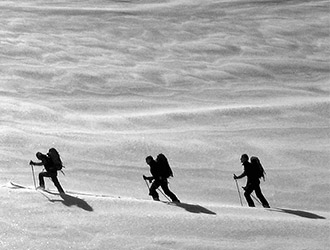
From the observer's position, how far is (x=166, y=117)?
75.2 ft

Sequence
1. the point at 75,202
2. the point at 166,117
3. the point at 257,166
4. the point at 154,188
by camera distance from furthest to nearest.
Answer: the point at 166,117 → the point at 154,188 → the point at 257,166 → the point at 75,202

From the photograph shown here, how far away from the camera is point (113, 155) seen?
1914 cm

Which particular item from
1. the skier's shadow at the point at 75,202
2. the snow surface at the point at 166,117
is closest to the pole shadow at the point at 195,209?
the snow surface at the point at 166,117

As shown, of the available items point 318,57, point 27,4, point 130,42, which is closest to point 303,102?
point 318,57

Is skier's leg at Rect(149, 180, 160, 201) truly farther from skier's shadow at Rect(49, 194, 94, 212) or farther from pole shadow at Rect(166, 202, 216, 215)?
skier's shadow at Rect(49, 194, 94, 212)

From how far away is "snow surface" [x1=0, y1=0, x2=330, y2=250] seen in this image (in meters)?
11.4

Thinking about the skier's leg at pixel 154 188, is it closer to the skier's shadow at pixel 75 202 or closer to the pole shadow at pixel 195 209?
the pole shadow at pixel 195 209

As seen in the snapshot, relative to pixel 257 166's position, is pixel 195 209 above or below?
below

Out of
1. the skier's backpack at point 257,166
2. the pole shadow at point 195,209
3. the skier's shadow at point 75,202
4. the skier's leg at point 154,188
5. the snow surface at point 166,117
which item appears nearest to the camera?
the snow surface at point 166,117

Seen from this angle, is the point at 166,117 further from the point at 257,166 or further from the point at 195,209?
the point at 195,209

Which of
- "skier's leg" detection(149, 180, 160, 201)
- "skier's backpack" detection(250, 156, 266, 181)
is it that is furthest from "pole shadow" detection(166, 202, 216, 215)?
"skier's backpack" detection(250, 156, 266, 181)

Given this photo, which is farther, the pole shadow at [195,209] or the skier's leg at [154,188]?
the skier's leg at [154,188]

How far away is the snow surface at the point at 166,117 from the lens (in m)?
11.4

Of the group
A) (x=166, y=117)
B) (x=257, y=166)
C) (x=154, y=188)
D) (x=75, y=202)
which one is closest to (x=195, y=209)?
→ (x=154, y=188)
